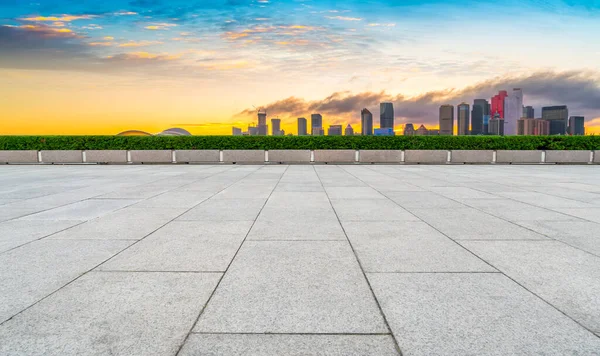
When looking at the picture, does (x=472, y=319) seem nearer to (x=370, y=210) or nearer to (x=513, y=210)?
(x=370, y=210)

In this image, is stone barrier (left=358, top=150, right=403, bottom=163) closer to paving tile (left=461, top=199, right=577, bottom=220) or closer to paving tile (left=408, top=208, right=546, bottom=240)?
paving tile (left=461, top=199, right=577, bottom=220)

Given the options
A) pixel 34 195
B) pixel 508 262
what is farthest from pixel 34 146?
pixel 508 262

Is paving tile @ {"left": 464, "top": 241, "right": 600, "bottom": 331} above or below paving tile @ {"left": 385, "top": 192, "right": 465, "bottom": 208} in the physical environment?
below

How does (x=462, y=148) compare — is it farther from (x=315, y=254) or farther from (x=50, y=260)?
(x=50, y=260)

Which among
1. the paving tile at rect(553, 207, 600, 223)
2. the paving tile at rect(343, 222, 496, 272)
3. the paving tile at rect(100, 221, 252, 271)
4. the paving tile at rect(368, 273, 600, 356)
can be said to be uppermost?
the paving tile at rect(100, 221, 252, 271)

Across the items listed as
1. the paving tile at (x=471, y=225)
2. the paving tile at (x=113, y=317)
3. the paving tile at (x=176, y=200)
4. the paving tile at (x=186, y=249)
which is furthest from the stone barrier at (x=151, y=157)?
the paving tile at (x=113, y=317)

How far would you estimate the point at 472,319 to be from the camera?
10.7ft

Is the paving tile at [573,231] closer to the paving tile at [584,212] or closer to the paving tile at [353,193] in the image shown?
the paving tile at [584,212]

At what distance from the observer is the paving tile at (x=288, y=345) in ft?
9.08

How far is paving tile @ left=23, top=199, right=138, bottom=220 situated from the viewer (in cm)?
733

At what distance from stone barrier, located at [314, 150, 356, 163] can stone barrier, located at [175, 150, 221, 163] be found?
576cm

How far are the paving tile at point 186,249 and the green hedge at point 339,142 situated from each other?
61.2ft

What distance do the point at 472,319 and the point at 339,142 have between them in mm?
22086

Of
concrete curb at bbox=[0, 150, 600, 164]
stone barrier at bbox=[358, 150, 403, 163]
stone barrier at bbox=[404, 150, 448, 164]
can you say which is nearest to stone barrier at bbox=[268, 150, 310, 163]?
concrete curb at bbox=[0, 150, 600, 164]
